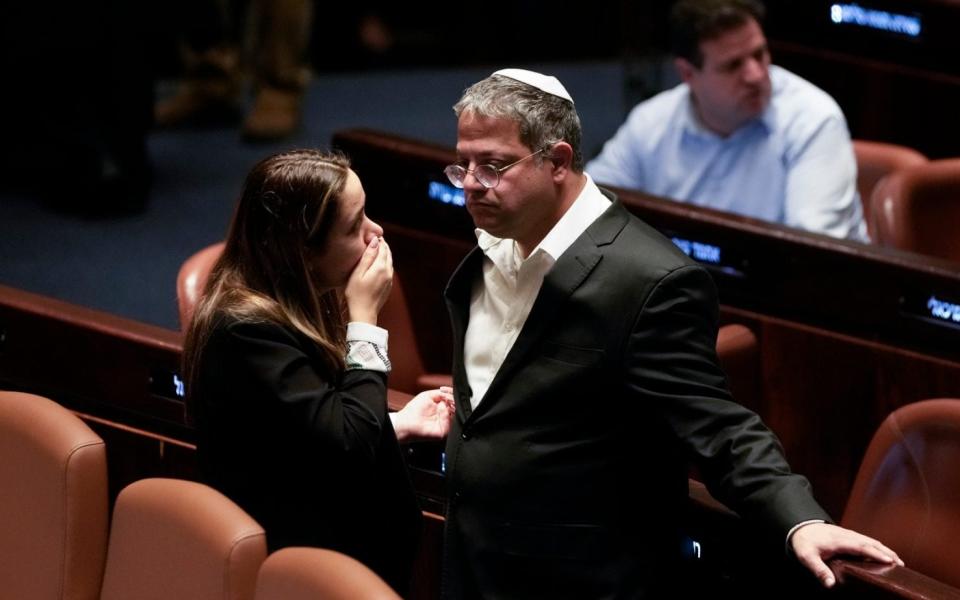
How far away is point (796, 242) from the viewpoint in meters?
2.67

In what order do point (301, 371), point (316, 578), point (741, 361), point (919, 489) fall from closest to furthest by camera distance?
point (316, 578), point (301, 371), point (919, 489), point (741, 361)

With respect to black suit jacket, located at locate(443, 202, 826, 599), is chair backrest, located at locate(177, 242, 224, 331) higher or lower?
lower

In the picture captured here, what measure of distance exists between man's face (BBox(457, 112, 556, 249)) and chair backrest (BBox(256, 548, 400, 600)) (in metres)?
0.46

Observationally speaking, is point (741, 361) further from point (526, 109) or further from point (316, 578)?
point (316, 578)

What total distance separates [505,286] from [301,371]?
0.31 metres

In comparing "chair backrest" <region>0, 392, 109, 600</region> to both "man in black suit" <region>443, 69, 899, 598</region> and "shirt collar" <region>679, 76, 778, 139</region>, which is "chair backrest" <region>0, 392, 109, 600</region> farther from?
"shirt collar" <region>679, 76, 778, 139</region>

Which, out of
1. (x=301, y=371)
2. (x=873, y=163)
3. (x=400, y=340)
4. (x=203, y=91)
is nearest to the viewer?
(x=301, y=371)

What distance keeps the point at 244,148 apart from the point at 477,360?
9.27ft

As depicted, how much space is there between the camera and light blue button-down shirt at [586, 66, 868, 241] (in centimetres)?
310

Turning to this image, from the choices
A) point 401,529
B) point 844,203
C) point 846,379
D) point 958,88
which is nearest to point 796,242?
point 846,379

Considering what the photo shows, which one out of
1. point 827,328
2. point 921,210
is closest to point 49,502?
point 827,328

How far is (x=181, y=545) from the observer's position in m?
1.83

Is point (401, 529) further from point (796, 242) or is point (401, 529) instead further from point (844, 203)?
point (844, 203)

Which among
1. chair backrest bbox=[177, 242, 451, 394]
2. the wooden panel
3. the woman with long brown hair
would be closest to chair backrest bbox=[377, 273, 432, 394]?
chair backrest bbox=[177, 242, 451, 394]
